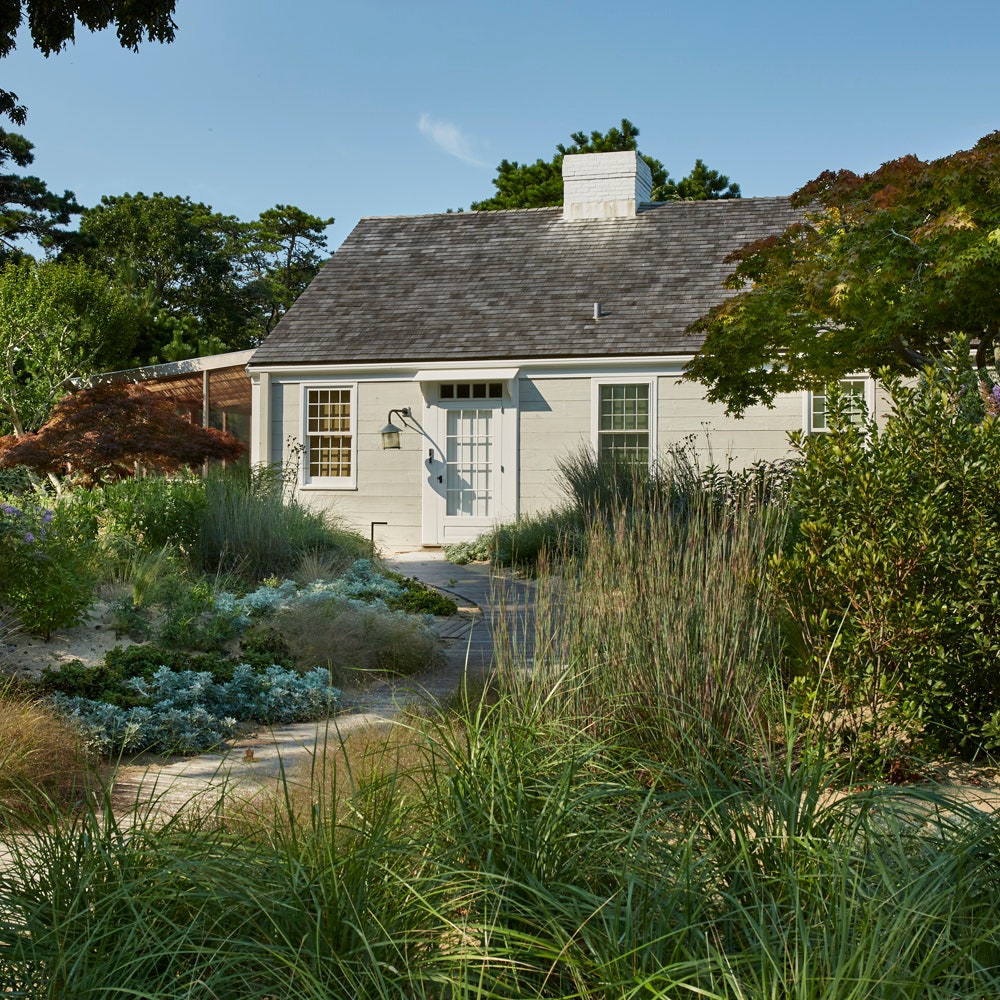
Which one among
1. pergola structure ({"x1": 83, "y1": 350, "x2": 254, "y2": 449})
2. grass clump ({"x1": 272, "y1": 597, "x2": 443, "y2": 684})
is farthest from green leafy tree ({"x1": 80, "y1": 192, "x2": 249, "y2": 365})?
grass clump ({"x1": 272, "y1": 597, "x2": 443, "y2": 684})

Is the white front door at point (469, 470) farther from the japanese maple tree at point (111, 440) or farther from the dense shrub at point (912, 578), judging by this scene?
the dense shrub at point (912, 578)

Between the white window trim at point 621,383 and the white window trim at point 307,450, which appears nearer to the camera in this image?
the white window trim at point 621,383

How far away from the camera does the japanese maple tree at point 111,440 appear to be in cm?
1212

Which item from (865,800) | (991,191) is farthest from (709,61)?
(865,800)

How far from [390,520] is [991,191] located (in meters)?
9.52

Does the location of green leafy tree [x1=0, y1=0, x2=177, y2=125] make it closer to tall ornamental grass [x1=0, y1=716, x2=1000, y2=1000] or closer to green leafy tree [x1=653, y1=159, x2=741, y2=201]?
tall ornamental grass [x1=0, y1=716, x2=1000, y2=1000]

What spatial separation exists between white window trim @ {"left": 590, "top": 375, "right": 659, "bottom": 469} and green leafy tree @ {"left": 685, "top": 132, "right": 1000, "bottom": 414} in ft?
11.6

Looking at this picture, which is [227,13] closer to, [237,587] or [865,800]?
[237,587]

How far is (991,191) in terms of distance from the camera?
8188 millimetres

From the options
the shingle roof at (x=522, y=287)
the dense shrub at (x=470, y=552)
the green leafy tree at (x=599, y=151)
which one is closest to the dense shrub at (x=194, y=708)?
the dense shrub at (x=470, y=552)

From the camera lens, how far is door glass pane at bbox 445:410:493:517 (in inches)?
600

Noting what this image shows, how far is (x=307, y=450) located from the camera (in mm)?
15875

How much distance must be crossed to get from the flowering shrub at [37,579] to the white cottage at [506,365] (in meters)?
8.42

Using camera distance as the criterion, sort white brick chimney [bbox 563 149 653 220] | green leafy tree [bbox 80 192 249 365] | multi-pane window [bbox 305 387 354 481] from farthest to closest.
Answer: green leafy tree [bbox 80 192 249 365], white brick chimney [bbox 563 149 653 220], multi-pane window [bbox 305 387 354 481]
